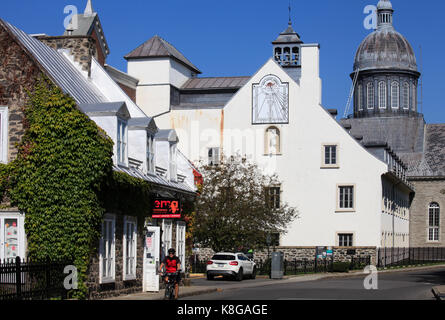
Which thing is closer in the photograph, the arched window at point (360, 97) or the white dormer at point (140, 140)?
the white dormer at point (140, 140)

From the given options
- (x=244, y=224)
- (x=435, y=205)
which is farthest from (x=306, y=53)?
(x=435, y=205)

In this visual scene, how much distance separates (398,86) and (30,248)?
73820 millimetres

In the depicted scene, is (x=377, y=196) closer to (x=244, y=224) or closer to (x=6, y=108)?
(x=244, y=224)

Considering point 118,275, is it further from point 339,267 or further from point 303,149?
point 303,149

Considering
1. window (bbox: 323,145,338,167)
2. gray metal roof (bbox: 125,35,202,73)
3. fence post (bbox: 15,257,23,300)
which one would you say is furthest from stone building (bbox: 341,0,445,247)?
fence post (bbox: 15,257,23,300)

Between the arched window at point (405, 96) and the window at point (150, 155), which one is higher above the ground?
the arched window at point (405, 96)

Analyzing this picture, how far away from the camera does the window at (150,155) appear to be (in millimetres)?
27969

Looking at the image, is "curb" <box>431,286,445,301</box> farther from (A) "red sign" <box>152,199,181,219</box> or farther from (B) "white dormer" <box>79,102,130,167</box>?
(B) "white dormer" <box>79,102,130,167</box>

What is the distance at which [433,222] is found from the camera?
250 feet

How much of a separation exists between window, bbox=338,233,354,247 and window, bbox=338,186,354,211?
191 cm

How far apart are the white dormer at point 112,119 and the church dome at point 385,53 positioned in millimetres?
69820

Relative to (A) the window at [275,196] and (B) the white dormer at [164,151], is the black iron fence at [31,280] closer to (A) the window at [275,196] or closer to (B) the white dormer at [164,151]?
(B) the white dormer at [164,151]

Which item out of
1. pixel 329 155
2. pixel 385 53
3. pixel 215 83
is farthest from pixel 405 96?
pixel 329 155

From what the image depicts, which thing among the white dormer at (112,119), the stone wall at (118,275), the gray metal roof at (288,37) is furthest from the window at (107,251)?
the gray metal roof at (288,37)
